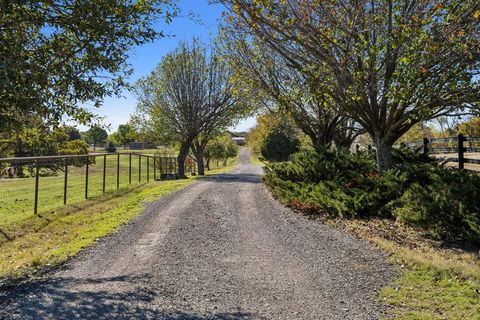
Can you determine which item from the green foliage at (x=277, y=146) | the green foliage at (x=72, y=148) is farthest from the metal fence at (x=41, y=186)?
the green foliage at (x=277, y=146)

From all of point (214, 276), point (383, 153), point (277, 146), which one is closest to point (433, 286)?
point (214, 276)

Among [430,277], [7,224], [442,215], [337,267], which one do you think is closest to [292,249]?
[337,267]

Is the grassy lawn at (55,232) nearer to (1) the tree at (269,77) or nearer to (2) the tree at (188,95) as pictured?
(1) the tree at (269,77)

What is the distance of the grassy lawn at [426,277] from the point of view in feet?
14.4

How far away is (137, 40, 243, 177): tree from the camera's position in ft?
82.8

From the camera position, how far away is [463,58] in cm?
761

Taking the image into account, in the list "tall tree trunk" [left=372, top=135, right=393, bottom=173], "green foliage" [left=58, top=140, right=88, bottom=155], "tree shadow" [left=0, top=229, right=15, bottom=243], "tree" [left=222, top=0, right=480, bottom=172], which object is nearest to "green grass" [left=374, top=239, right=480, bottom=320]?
"tree" [left=222, top=0, right=480, bottom=172]

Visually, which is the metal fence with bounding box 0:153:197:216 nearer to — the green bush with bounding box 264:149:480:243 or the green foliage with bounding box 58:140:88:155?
the green bush with bounding box 264:149:480:243

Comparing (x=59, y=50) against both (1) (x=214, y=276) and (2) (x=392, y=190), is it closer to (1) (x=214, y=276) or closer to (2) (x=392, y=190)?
(1) (x=214, y=276)

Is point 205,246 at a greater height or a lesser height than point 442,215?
lesser

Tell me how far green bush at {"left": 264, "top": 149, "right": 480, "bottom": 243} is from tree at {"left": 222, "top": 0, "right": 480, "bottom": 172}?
4.02ft

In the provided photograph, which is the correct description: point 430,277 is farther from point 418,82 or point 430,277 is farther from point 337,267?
point 418,82

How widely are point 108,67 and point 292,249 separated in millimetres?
3856

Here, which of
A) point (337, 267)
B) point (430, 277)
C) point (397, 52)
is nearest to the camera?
point (430, 277)
